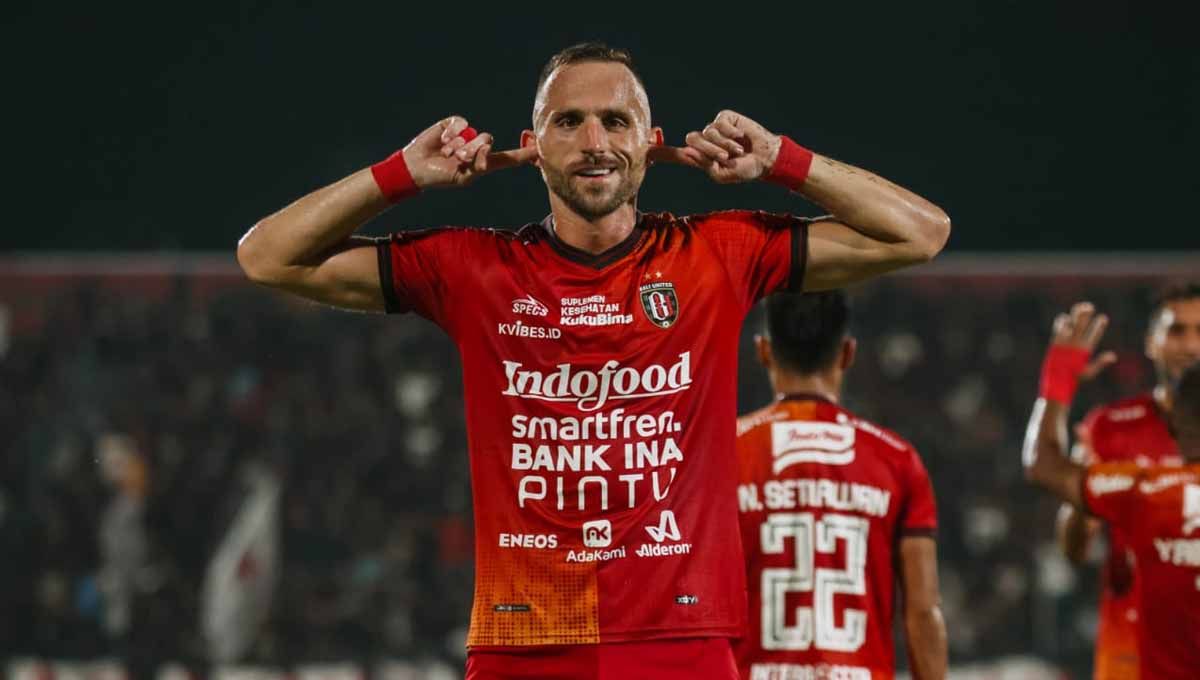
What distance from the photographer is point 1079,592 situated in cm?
888

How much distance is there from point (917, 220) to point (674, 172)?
888cm

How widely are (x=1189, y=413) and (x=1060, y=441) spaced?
0.42 meters

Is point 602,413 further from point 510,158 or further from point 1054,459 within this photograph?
point 1054,459

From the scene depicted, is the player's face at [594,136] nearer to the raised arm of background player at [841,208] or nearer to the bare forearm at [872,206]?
the raised arm of background player at [841,208]

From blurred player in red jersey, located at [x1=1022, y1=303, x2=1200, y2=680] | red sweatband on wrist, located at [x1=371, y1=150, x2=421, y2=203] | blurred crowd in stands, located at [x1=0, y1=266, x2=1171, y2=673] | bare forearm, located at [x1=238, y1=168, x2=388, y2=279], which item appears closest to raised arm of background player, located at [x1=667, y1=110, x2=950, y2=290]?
red sweatband on wrist, located at [x1=371, y1=150, x2=421, y2=203]

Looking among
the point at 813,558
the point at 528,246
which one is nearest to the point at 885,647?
the point at 813,558

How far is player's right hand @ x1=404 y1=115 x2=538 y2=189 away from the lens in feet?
11.0

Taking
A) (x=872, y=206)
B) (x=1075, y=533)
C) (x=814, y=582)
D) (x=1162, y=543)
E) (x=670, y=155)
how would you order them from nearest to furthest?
(x=872, y=206)
(x=670, y=155)
(x=814, y=582)
(x=1162, y=543)
(x=1075, y=533)

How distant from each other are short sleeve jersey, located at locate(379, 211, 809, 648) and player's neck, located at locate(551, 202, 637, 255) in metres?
0.03

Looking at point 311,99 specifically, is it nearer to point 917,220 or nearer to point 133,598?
point 133,598

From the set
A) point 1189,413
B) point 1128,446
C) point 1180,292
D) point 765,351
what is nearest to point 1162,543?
point 1189,413

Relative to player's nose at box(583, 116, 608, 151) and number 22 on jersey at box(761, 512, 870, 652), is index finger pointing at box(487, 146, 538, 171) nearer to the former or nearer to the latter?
player's nose at box(583, 116, 608, 151)

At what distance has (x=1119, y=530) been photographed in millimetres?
5020

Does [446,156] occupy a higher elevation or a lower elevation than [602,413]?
higher
